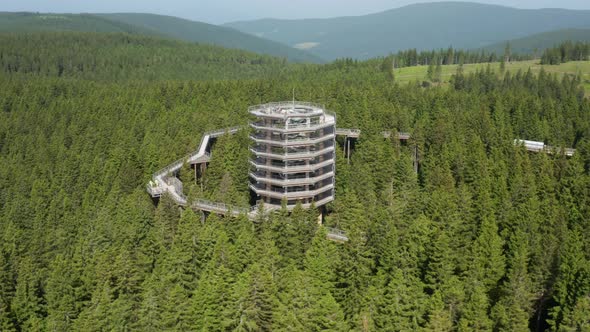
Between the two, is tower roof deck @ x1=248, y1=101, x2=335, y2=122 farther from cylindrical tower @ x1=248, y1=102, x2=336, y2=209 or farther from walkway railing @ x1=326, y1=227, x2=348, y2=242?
walkway railing @ x1=326, y1=227, x2=348, y2=242

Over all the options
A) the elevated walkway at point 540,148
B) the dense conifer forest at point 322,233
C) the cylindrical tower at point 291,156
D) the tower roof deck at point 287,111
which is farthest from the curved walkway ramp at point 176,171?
the elevated walkway at point 540,148

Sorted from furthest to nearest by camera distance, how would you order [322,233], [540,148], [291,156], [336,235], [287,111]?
[540,148] → [287,111] → [291,156] → [336,235] → [322,233]

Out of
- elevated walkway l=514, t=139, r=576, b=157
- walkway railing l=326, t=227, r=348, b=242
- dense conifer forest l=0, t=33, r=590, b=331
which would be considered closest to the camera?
dense conifer forest l=0, t=33, r=590, b=331

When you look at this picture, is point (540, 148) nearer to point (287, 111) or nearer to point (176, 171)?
point (287, 111)

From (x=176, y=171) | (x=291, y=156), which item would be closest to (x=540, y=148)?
(x=291, y=156)

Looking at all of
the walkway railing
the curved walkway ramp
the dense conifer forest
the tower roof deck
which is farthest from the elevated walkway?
the curved walkway ramp

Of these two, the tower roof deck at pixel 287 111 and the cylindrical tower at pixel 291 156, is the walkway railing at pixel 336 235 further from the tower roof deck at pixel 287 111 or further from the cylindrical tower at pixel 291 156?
the tower roof deck at pixel 287 111
